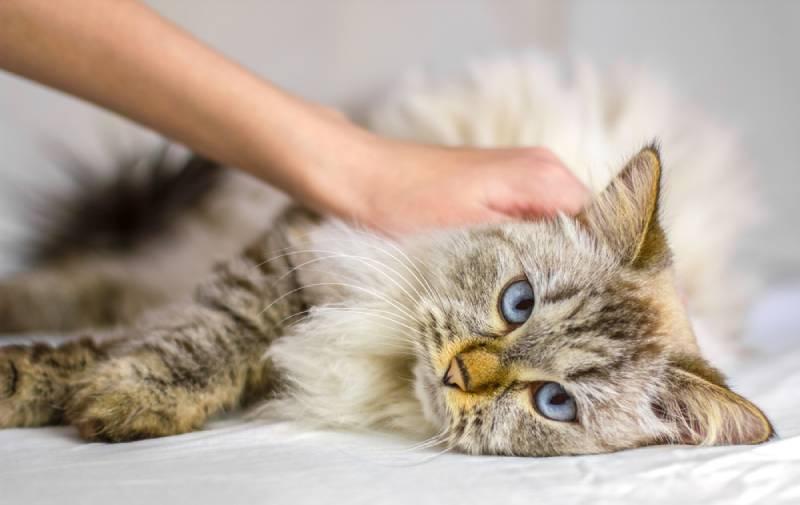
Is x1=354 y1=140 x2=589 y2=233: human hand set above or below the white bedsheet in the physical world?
above

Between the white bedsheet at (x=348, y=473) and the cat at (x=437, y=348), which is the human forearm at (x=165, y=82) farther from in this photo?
the white bedsheet at (x=348, y=473)

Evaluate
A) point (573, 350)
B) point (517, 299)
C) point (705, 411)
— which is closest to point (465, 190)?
point (517, 299)

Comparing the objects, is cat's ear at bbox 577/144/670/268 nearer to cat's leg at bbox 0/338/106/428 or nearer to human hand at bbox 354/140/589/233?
human hand at bbox 354/140/589/233

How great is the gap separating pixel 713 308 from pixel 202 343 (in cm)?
134

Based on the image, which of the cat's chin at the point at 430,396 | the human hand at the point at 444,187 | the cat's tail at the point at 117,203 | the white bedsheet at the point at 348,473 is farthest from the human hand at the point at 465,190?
the cat's tail at the point at 117,203

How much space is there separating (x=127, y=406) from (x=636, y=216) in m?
0.85

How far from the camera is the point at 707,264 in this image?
Answer: 2.01 meters

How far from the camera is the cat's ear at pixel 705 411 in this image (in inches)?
43.4

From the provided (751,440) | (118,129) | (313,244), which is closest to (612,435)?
(751,440)

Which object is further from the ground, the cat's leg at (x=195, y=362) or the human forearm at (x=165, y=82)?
the human forearm at (x=165, y=82)

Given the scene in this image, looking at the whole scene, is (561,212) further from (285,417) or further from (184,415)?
(184,415)

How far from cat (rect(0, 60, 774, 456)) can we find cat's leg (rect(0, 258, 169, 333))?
609mm

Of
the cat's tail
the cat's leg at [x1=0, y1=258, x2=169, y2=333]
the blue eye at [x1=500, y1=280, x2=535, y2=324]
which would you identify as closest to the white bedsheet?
the blue eye at [x1=500, y1=280, x2=535, y2=324]

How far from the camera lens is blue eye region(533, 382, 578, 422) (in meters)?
1.16
